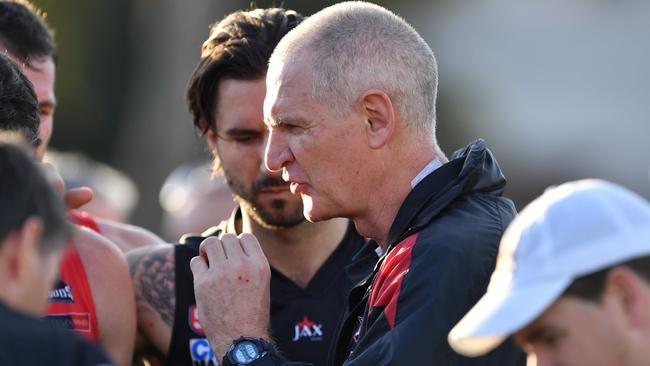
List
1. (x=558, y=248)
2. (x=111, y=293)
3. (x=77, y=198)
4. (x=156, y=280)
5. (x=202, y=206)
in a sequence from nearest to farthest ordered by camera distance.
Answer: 1. (x=558, y=248)
2. (x=77, y=198)
3. (x=111, y=293)
4. (x=156, y=280)
5. (x=202, y=206)

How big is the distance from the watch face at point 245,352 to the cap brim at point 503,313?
956 millimetres

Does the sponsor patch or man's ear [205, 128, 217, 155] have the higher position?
man's ear [205, 128, 217, 155]

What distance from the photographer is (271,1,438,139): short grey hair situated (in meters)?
4.20

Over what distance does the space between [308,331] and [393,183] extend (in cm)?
110

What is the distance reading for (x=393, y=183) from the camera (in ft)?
13.9

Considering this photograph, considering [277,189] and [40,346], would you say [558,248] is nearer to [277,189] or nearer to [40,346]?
[40,346]

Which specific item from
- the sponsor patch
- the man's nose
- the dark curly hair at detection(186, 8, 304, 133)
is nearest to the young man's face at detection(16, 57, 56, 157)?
the dark curly hair at detection(186, 8, 304, 133)

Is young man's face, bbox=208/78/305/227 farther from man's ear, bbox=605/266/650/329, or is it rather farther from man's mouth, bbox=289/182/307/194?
man's ear, bbox=605/266/650/329

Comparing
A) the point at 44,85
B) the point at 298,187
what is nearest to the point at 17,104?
the point at 298,187

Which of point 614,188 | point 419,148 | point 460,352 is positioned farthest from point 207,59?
point 614,188

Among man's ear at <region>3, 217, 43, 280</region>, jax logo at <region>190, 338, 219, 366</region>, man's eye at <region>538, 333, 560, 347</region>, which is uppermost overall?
man's ear at <region>3, 217, 43, 280</region>

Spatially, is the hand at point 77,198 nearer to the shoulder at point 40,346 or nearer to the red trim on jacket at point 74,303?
the red trim on jacket at point 74,303

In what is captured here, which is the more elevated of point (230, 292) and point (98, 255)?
point (230, 292)

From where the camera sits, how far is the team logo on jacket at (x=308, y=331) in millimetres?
5094
